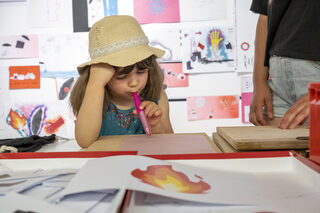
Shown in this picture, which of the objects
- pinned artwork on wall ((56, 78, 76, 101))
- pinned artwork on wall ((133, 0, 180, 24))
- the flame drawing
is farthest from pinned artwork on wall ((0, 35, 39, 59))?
pinned artwork on wall ((133, 0, 180, 24))

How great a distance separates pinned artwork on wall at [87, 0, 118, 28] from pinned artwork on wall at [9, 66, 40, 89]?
386 millimetres

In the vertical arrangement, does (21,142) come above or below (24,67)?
below

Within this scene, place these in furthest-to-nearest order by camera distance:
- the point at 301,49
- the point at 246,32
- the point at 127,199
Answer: the point at 246,32, the point at 301,49, the point at 127,199

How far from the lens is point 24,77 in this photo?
4.80 ft

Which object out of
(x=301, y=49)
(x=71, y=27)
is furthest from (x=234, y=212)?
(x=71, y=27)

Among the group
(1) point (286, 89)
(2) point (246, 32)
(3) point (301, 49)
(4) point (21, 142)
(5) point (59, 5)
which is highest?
(5) point (59, 5)

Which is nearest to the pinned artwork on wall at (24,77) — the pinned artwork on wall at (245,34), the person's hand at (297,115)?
the pinned artwork on wall at (245,34)

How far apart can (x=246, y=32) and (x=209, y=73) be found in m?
0.28

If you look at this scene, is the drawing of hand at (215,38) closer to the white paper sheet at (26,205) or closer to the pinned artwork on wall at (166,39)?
the pinned artwork on wall at (166,39)

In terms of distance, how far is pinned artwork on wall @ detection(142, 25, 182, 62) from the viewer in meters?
1.46

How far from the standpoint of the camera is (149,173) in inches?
10.4

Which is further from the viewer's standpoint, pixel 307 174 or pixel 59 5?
pixel 59 5

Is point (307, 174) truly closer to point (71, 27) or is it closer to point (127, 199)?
point (127, 199)

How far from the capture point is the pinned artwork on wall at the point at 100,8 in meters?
1.45
